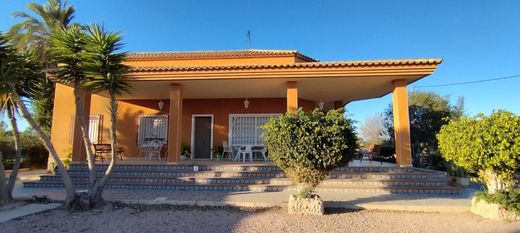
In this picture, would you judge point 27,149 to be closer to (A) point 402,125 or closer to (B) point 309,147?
(B) point 309,147

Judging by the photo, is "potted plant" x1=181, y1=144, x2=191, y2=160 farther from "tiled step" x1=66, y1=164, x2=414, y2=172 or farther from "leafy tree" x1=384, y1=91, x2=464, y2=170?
"leafy tree" x1=384, y1=91, x2=464, y2=170

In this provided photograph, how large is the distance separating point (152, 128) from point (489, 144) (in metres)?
11.9

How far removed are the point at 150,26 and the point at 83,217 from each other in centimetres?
1216

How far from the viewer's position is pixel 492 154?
5.48m

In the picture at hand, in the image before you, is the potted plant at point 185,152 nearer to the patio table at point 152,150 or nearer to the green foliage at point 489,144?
the patio table at point 152,150

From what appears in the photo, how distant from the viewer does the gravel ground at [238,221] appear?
16.4 feet

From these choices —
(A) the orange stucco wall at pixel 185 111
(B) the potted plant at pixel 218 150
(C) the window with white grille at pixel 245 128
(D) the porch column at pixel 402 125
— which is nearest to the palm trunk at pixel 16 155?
(A) the orange stucco wall at pixel 185 111

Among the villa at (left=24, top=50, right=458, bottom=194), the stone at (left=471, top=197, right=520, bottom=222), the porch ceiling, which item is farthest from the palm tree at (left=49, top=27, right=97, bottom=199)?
the stone at (left=471, top=197, right=520, bottom=222)

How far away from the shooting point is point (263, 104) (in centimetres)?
1346

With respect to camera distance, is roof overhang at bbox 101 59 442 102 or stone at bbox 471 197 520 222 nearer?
stone at bbox 471 197 520 222

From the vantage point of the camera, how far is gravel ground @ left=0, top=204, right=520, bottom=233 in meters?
5.01

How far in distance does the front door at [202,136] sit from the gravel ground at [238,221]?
7.18 m

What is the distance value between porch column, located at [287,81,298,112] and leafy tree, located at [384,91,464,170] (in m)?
8.73

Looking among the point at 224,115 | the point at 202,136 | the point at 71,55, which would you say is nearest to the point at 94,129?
the point at 202,136
